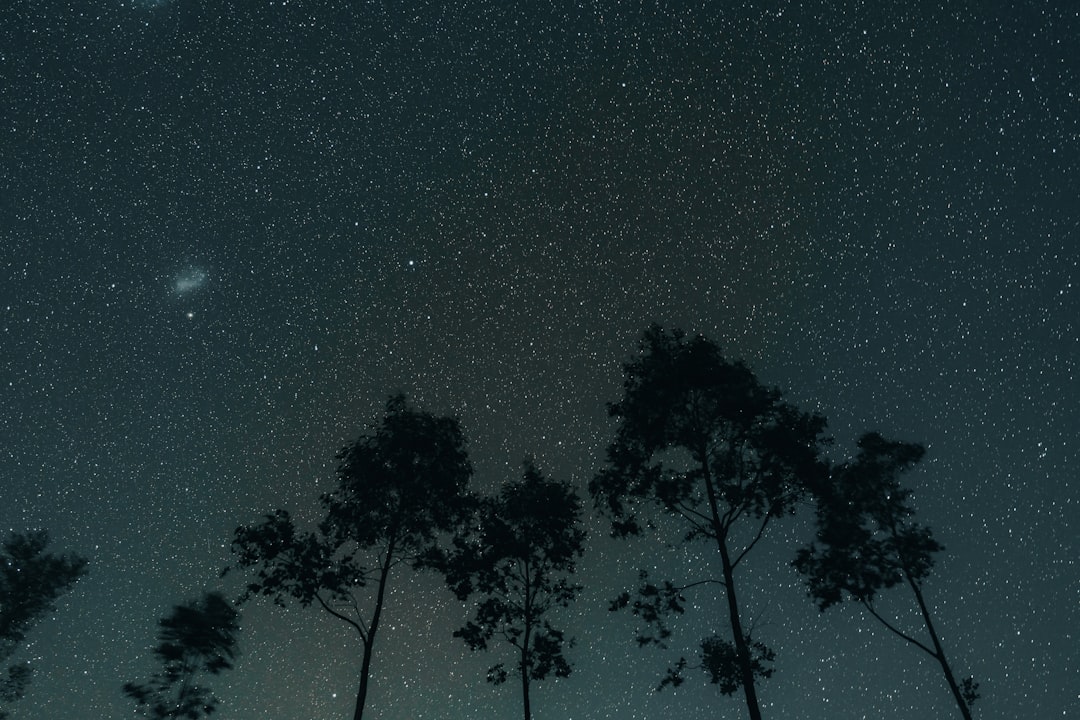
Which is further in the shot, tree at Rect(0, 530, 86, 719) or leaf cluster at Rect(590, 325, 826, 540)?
tree at Rect(0, 530, 86, 719)

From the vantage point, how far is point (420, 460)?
93.3 feet

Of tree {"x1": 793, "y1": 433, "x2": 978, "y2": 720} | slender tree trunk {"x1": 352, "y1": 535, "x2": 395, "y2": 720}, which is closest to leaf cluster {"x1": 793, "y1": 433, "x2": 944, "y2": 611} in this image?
tree {"x1": 793, "y1": 433, "x2": 978, "y2": 720}

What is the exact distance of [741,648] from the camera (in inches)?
735

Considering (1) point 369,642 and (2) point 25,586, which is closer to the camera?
(1) point 369,642

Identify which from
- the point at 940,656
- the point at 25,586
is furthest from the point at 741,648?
the point at 25,586

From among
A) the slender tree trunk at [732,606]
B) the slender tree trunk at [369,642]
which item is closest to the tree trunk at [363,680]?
the slender tree trunk at [369,642]

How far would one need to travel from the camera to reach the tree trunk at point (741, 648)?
18.3 metres

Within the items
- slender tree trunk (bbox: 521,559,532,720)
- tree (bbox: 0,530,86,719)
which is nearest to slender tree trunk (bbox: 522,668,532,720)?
slender tree trunk (bbox: 521,559,532,720)

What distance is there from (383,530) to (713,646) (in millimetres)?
14120

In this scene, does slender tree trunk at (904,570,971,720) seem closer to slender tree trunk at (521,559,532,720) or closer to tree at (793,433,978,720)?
tree at (793,433,978,720)

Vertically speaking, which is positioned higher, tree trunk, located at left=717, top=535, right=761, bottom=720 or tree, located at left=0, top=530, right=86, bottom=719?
tree, located at left=0, top=530, right=86, bottom=719

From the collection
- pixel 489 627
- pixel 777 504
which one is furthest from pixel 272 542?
pixel 777 504

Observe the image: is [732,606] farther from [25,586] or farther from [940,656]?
[25,586]

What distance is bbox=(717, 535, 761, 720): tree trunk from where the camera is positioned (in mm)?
18344
